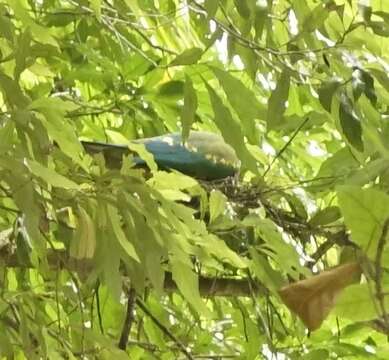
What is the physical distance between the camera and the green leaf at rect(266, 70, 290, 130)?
82 cm

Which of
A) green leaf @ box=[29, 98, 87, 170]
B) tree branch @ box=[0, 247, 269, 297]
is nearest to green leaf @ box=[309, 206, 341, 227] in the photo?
tree branch @ box=[0, 247, 269, 297]

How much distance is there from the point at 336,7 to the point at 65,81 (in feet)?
1.62

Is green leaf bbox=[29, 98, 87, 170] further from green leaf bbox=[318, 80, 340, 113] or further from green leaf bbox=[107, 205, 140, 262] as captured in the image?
green leaf bbox=[318, 80, 340, 113]

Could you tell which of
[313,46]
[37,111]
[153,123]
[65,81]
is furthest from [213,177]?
[37,111]

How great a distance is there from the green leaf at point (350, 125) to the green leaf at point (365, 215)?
0.34 meters

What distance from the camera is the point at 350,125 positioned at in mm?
739

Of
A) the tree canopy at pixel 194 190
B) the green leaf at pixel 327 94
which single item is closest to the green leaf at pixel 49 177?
the tree canopy at pixel 194 190

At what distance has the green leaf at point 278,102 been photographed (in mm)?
818

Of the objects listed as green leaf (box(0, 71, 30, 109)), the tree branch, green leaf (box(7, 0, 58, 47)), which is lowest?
the tree branch

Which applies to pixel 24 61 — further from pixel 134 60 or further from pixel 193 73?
pixel 134 60

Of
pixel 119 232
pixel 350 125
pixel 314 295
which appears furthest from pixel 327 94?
pixel 314 295

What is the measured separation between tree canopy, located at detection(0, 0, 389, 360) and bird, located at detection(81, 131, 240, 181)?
5cm

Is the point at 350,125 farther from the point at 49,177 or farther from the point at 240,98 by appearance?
the point at 49,177

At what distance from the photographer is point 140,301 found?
108 centimetres
